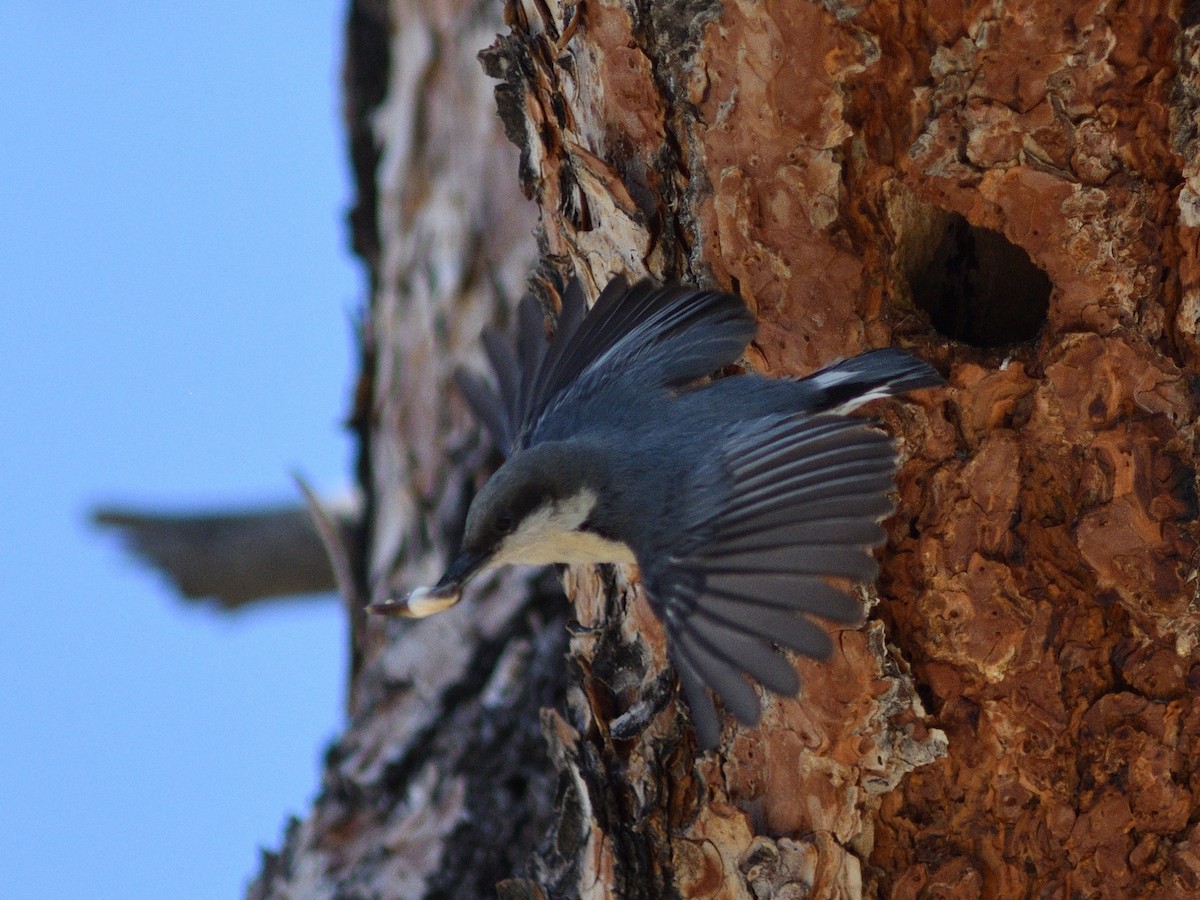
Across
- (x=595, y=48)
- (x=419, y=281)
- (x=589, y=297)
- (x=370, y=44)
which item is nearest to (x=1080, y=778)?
(x=589, y=297)

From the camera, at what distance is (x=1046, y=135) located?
1331 millimetres

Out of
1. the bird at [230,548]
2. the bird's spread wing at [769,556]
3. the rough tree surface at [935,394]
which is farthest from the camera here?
the bird at [230,548]

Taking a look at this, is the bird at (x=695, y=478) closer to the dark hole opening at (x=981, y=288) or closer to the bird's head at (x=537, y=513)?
the bird's head at (x=537, y=513)

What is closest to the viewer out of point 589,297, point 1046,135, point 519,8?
point 1046,135

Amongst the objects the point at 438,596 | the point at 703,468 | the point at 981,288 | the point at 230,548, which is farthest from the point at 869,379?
the point at 230,548

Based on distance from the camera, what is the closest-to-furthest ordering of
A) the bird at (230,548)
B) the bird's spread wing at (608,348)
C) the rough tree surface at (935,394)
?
the rough tree surface at (935,394)
the bird's spread wing at (608,348)
the bird at (230,548)

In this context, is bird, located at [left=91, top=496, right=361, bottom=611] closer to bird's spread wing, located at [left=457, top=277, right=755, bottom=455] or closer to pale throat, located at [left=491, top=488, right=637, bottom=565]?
bird's spread wing, located at [left=457, top=277, right=755, bottom=455]

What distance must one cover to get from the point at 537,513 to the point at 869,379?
42 centimetres

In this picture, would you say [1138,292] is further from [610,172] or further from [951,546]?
[610,172]

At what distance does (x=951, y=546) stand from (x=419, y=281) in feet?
4.63

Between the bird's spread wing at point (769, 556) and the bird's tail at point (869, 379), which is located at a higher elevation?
the bird's tail at point (869, 379)

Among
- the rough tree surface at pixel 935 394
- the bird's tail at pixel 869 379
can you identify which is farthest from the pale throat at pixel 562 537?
the bird's tail at pixel 869 379

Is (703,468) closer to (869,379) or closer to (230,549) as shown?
(869,379)

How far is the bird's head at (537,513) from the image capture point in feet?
4.97
